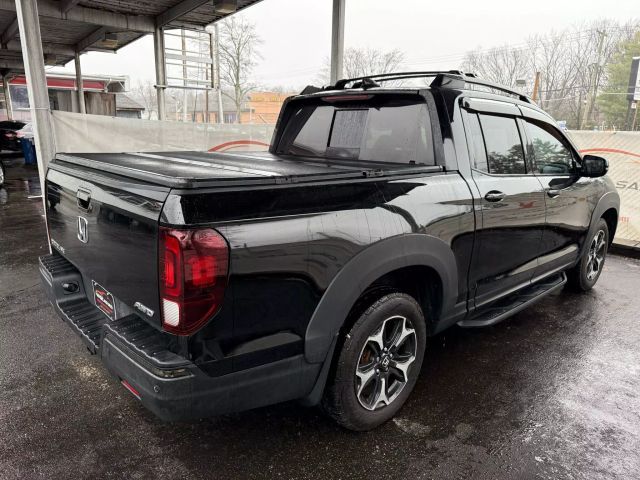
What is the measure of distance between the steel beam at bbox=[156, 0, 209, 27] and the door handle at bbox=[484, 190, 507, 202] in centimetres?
862

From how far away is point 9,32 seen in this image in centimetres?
1423

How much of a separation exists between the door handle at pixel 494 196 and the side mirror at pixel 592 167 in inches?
56.0

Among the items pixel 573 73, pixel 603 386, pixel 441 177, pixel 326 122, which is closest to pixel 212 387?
pixel 441 177

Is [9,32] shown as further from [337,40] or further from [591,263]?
[591,263]

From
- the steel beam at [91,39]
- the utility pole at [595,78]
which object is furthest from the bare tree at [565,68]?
the steel beam at [91,39]

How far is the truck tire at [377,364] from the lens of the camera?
2.40m

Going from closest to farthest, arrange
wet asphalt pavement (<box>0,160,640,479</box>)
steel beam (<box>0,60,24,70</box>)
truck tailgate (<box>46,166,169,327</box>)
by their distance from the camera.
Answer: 1. truck tailgate (<box>46,166,169,327</box>)
2. wet asphalt pavement (<box>0,160,640,479</box>)
3. steel beam (<box>0,60,24,70</box>)

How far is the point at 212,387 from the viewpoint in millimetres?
1930

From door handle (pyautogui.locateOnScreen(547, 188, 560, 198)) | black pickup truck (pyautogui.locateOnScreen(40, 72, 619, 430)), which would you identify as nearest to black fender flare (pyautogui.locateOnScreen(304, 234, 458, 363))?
black pickup truck (pyautogui.locateOnScreen(40, 72, 619, 430))

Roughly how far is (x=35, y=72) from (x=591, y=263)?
685 centimetres

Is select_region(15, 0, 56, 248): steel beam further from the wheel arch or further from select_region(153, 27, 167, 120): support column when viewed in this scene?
the wheel arch

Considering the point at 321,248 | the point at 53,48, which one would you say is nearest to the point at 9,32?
the point at 53,48

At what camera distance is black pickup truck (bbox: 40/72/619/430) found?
1.87 m

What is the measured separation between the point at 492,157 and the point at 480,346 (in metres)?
1.52
